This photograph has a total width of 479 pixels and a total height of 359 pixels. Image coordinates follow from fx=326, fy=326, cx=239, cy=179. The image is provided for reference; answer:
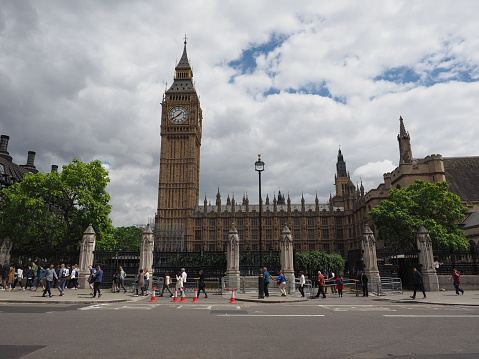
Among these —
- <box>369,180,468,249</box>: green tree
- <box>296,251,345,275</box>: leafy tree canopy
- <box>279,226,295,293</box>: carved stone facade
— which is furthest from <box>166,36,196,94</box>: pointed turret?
<box>279,226,295,293</box>: carved stone facade

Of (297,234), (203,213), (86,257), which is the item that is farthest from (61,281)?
(297,234)

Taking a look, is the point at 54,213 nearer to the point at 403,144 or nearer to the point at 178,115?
the point at 403,144

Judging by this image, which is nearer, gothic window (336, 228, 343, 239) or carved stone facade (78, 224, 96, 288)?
carved stone facade (78, 224, 96, 288)

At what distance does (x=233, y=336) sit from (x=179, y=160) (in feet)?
268

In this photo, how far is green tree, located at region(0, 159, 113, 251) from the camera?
86.1ft

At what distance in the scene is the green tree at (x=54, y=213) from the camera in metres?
26.2

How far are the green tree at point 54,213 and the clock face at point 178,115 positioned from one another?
199 feet

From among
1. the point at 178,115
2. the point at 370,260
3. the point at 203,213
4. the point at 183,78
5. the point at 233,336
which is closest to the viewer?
the point at 233,336

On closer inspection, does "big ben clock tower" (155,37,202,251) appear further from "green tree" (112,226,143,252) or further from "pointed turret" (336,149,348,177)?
"pointed turret" (336,149,348,177)

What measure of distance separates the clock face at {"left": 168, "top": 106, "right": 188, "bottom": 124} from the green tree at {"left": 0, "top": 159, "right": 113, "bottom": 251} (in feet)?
199

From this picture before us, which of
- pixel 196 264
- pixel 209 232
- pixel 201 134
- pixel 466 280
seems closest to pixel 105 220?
pixel 196 264

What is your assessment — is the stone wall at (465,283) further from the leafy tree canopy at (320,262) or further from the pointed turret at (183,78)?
the pointed turret at (183,78)

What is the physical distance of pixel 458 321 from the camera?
9.00 m

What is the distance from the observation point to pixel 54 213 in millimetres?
28031
